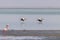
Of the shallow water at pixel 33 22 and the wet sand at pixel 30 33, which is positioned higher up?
the shallow water at pixel 33 22

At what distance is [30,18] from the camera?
179 centimetres

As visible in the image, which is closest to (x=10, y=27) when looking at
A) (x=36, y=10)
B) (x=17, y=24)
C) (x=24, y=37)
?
(x=17, y=24)

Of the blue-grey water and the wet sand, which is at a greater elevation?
the blue-grey water

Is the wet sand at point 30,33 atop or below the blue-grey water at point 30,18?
below

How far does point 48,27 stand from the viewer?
5.87 feet

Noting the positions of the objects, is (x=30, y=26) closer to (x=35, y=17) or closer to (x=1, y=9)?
(x=35, y=17)

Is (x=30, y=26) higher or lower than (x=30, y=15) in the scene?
lower

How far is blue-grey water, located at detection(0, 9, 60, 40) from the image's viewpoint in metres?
1.78

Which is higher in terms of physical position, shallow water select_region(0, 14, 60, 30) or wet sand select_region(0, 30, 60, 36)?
shallow water select_region(0, 14, 60, 30)

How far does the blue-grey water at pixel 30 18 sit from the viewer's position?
178 centimetres

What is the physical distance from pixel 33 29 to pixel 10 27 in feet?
0.92

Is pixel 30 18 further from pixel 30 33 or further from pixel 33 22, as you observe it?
pixel 30 33

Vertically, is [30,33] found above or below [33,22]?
below

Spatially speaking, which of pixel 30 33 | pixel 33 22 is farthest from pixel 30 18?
pixel 30 33
